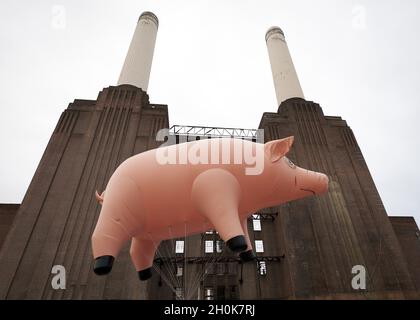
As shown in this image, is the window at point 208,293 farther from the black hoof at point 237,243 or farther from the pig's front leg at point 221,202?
the black hoof at point 237,243

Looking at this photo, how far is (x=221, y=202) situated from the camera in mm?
6648

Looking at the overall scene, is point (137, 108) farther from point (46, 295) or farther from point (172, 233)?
point (172, 233)

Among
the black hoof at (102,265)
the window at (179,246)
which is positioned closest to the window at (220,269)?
the window at (179,246)

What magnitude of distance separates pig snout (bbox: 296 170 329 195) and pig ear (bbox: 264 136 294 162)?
949mm

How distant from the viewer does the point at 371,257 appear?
60.4 feet

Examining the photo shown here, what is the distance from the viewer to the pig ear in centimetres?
764

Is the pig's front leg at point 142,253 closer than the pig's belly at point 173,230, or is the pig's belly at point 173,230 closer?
the pig's belly at point 173,230

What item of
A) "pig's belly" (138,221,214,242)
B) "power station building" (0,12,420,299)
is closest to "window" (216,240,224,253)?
"power station building" (0,12,420,299)

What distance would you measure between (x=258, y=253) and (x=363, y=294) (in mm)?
7682

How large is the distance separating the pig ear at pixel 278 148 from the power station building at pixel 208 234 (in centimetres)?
1019

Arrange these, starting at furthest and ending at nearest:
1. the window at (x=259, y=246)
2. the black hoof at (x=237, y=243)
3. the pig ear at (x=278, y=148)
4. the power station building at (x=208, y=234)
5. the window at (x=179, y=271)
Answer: the window at (x=179, y=271) < the window at (x=259, y=246) < the power station building at (x=208, y=234) < the pig ear at (x=278, y=148) < the black hoof at (x=237, y=243)

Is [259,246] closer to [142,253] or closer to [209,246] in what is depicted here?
[209,246]

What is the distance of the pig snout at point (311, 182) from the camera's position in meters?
8.12
